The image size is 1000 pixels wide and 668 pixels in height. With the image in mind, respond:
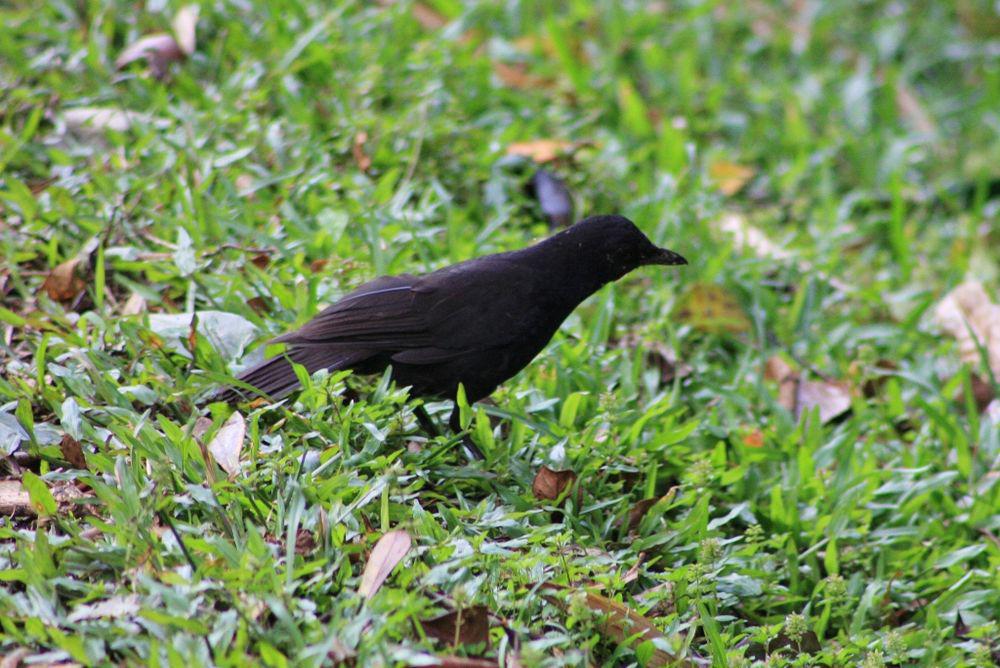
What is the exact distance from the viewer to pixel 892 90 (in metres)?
7.14

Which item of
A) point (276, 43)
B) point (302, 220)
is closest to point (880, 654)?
point (302, 220)

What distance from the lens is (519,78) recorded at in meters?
6.50

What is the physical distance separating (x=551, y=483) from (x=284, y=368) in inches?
35.3

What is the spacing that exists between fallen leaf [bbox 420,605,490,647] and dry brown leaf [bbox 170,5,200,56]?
377 cm

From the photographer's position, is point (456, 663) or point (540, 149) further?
point (540, 149)

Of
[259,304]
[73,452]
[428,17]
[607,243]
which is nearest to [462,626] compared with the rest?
[73,452]

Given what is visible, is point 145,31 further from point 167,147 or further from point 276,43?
point 167,147

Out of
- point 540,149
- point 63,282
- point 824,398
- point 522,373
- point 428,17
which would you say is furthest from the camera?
point 428,17

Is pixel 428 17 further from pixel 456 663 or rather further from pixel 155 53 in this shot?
pixel 456 663

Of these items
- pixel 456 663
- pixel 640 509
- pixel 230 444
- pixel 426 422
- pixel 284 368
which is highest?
pixel 284 368

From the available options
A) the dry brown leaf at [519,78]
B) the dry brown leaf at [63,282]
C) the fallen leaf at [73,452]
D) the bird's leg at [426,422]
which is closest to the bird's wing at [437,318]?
the bird's leg at [426,422]

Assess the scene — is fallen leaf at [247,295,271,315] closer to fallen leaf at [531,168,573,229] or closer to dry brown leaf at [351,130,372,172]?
dry brown leaf at [351,130,372,172]

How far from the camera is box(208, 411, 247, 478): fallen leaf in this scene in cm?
329

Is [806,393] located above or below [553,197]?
below
